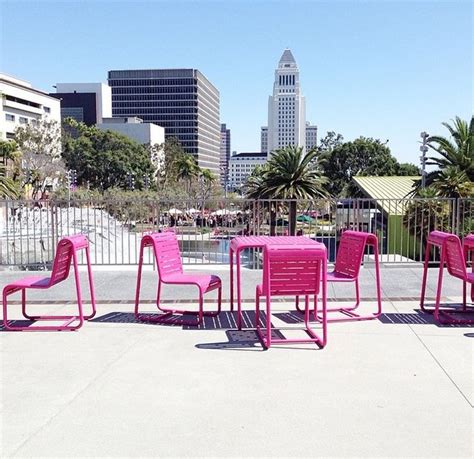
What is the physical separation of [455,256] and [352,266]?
49.5 inches

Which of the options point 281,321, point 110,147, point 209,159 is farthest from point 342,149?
point 209,159

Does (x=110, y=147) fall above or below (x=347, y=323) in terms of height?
above

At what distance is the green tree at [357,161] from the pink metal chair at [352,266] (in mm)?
63842

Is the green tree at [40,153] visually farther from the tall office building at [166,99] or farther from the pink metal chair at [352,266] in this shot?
the tall office building at [166,99]

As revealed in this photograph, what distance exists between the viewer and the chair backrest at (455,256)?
231 inches

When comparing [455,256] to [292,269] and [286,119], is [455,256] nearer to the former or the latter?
[292,269]

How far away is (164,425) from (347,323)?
3.29 metres

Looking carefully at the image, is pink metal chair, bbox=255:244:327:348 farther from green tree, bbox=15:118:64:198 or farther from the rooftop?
green tree, bbox=15:118:64:198

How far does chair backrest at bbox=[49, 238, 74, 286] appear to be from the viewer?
228 inches

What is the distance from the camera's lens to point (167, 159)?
102 m

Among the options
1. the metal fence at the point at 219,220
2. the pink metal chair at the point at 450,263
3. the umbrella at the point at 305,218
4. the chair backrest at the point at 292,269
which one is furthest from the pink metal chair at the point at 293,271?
the umbrella at the point at 305,218

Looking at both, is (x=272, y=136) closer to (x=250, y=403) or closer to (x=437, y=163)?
(x=437, y=163)

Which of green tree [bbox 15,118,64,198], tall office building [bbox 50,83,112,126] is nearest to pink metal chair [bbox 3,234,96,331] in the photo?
green tree [bbox 15,118,64,198]

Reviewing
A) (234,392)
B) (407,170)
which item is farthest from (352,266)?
(407,170)
